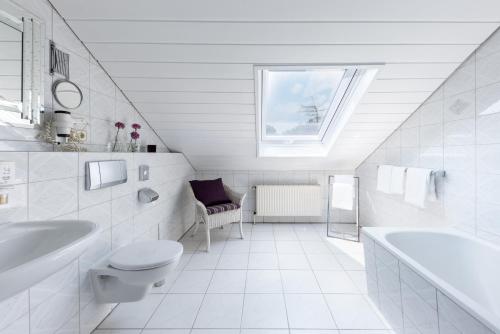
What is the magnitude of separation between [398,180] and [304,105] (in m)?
1.31

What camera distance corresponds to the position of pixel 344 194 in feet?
10.3

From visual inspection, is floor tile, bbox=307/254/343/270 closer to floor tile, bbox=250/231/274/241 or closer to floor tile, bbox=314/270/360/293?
floor tile, bbox=314/270/360/293

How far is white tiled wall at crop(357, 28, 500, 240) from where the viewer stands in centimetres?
152

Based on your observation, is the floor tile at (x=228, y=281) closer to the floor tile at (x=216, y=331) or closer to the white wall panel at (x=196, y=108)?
the floor tile at (x=216, y=331)

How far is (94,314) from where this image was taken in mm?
1483

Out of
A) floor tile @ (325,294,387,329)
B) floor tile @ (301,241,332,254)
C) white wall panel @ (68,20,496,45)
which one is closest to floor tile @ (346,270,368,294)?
floor tile @ (325,294,387,329)

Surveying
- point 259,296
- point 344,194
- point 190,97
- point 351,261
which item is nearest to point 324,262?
point 351,261

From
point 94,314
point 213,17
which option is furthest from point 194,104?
point 94,314

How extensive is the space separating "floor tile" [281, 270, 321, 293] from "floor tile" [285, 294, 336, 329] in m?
0.08

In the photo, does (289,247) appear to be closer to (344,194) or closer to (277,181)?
(344,194)

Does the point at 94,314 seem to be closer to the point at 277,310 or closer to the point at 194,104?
the point at 277,310

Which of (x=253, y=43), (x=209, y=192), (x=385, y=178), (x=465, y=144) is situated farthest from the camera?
(x=209, y=192)

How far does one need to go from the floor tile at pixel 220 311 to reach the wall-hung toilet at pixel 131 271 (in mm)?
443

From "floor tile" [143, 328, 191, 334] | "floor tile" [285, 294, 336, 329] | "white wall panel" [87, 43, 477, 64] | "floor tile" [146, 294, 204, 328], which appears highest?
"white wall panel" [87, 43, 477, 64]
